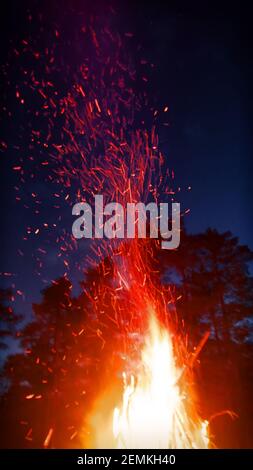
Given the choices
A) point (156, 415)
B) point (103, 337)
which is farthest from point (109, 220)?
point (103, 337)

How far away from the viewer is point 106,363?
18.3 meters

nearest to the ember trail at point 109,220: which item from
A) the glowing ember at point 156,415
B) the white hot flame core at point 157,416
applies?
the glowing ember at point 156,415

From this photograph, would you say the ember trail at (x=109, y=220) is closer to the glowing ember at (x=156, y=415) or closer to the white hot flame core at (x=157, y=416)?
the glowing ember at (x=156, y=415)

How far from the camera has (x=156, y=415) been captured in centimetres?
921

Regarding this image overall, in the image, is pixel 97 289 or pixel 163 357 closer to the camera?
pixel 163 357

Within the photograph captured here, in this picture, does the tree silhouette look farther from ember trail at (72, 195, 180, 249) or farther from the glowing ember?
the glowing ember

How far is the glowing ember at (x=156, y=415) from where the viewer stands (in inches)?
351

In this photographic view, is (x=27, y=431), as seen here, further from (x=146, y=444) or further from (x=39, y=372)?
(x=146, y=444)

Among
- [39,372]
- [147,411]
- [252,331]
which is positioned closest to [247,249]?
[252,331]

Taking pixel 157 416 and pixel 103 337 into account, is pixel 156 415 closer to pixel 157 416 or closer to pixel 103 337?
pixel 157 416

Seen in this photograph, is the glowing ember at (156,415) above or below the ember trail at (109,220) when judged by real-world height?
below

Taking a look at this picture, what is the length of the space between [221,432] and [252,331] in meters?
4.38
